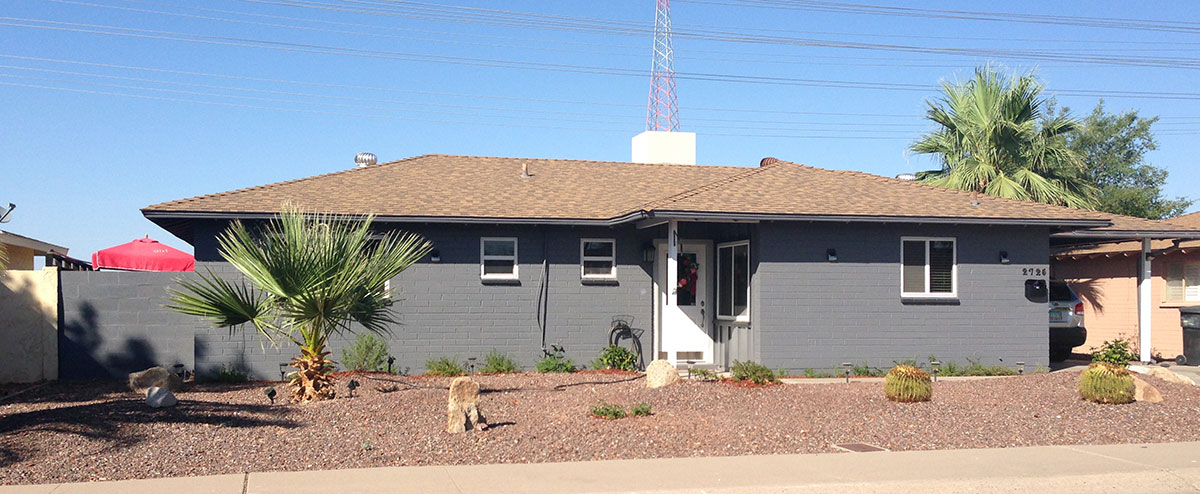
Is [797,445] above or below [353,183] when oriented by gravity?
below

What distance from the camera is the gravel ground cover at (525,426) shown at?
8.82m

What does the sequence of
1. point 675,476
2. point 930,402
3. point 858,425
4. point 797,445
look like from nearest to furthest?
point 675,476 < point 797,445 < point 858,425 < point 930,402

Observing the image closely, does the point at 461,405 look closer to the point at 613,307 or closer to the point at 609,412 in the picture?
the point at 609,412

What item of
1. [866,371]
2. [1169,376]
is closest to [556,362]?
[866,371]

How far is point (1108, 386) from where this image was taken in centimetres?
1227

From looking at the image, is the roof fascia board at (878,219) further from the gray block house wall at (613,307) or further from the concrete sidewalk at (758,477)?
the concrete sidewalk at (758,477)

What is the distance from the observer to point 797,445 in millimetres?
9859

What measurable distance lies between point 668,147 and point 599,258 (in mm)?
6089

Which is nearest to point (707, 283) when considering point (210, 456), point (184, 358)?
point (184, 358)

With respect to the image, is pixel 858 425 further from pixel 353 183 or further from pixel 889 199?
pixel 353 183

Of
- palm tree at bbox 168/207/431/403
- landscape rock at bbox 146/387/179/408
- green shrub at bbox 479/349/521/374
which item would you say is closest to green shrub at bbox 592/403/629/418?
palm tree at bbox 168/207/431/403

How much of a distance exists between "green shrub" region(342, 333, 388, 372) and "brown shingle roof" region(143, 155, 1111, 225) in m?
2.06

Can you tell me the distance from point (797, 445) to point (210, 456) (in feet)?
17.8

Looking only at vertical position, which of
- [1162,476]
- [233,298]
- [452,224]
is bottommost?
[1162,476]
